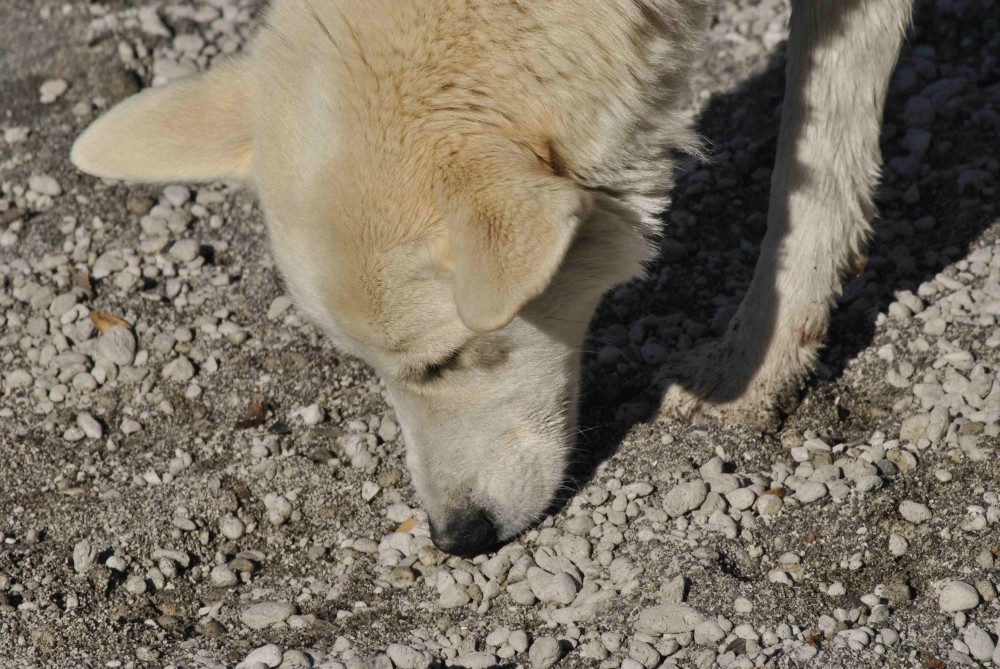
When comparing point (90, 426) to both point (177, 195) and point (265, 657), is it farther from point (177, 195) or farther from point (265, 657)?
point (265, 657)

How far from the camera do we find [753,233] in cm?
449

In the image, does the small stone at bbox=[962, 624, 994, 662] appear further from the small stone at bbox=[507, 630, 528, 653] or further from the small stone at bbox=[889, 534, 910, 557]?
the small stone at bbox=[507, 630, 528, 653]

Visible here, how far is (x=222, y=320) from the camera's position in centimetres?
441

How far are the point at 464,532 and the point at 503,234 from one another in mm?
1221

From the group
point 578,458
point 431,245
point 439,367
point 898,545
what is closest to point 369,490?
point 578,458

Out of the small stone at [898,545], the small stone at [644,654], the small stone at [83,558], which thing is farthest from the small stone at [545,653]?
the small stone at [83,558]

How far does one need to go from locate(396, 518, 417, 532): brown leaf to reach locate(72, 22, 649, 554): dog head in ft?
0.72

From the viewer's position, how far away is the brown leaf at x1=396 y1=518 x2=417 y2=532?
3.60 meters

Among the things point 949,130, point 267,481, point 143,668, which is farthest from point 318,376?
point 949,130

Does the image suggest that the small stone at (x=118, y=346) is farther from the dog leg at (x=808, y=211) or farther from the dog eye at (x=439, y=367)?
the dog leg at (x=808, y=211)

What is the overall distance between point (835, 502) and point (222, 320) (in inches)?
93.0

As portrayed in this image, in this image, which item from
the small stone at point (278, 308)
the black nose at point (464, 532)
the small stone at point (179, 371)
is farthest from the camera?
the small stone at point (278, 308)

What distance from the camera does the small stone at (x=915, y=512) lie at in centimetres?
330

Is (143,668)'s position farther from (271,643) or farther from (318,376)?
(318,376)
